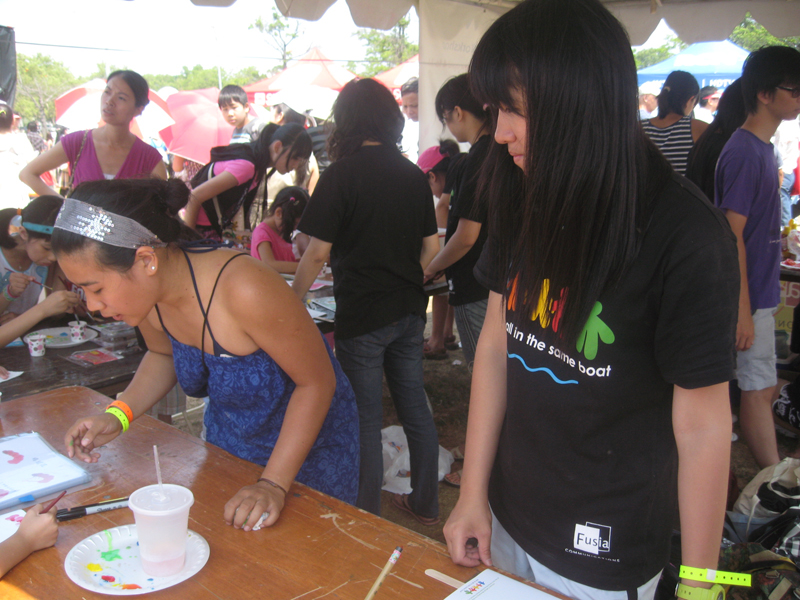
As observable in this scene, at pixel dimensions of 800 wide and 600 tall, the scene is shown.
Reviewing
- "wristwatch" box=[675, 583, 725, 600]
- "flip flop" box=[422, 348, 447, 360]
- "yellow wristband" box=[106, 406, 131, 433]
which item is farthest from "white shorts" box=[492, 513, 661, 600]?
"flip flop" box=[422, 348, 447, 360]

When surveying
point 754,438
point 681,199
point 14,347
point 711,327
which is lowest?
point 754,438

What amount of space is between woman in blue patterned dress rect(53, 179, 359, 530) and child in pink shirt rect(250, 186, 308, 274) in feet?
7.46

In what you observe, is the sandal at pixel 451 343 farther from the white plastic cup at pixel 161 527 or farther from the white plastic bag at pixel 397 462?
the white plastic cup at pixel 161 527

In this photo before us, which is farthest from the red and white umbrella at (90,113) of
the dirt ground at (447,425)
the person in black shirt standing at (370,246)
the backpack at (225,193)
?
the person in black shirt standing at (370,246)

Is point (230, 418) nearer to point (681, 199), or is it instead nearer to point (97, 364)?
point (97, 364)

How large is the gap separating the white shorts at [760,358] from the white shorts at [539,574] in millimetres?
1951

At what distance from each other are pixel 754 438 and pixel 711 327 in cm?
243

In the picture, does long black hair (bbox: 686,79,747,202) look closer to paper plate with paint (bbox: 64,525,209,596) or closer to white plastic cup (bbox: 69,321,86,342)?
paper plate with paint (bbox: 64,525,209,596)

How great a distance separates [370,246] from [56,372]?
123 centimetres

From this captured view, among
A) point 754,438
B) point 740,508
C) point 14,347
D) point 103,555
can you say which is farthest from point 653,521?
point 14,347

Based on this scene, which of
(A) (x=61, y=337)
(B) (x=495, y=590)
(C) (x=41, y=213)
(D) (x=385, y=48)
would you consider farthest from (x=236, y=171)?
(D) (x=385, y=48)

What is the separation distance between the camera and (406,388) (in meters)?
2.50

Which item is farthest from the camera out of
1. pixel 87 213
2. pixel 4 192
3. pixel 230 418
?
pixel 4 192

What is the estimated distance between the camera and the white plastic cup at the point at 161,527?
2.95 ft
